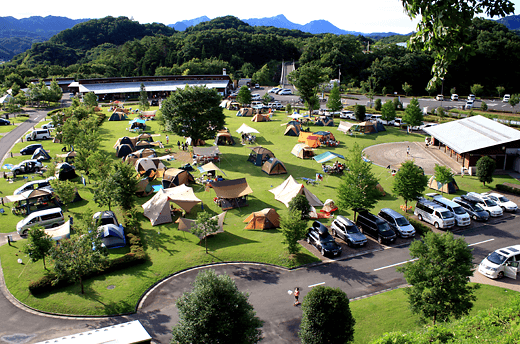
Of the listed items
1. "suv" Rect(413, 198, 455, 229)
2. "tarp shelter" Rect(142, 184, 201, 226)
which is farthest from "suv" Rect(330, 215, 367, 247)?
"tarp shelter" Rect(142, 184, 201, 226)

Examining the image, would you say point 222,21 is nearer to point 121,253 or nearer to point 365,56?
point 365,56

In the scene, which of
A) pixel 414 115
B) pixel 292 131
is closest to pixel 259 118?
pixel 292 131

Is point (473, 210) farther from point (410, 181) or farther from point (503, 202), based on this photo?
point (410, 181)

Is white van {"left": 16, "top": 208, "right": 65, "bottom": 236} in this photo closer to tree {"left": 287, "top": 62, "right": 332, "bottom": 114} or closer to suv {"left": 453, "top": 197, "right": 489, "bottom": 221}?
suv {"left": 453, "top": 197, "right": 489, "bottom": 221}

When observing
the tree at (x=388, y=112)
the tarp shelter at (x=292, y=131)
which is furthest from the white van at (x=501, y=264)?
the tree at (x=388, y=112)

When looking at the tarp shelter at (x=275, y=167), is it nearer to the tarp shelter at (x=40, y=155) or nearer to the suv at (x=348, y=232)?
the suv at (x=348, y=232)

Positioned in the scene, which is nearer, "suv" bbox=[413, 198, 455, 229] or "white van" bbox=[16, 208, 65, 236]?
"white van" bbox=[16, 208, 65, 236]
